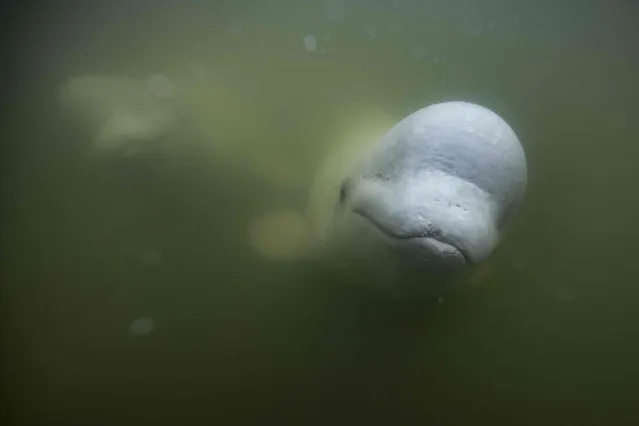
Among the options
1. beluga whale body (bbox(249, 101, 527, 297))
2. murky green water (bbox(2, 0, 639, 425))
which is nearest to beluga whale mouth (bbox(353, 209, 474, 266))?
beluga whale body (bbox(249, 101, 527, 297))

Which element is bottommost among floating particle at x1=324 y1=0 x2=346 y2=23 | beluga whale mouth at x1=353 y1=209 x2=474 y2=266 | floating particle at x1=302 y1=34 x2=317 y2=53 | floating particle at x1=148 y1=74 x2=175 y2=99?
beluga whale mouth at x1=353 y1=209 x2=474 y2=266

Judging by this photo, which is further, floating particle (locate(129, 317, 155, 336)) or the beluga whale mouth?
floating particle (locate(129, 317, 155, 336))

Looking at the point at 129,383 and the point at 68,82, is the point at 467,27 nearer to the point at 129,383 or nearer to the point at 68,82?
the point at 68,82

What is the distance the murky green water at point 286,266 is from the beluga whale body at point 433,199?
0.19 m

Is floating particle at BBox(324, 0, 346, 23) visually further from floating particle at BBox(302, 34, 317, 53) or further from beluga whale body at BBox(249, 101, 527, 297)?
beluga whale body at BBox(249, 101, 527, 297)

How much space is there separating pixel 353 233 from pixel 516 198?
9.1 inches

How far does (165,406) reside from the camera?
1.07 metres

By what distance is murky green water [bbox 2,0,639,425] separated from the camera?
1.07 meters

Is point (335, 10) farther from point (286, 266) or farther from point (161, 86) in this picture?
point (286, 266)

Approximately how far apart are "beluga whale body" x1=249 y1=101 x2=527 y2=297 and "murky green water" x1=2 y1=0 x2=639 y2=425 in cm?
19

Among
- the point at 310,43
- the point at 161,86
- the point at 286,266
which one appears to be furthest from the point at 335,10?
the point at 286,266

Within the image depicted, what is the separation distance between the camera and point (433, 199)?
31.2 inches

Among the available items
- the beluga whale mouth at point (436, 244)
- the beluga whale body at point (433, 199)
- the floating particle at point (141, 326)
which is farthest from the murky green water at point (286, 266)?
the beluga whale mouth at point (436, 244)

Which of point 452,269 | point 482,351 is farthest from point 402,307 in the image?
point 452,269
